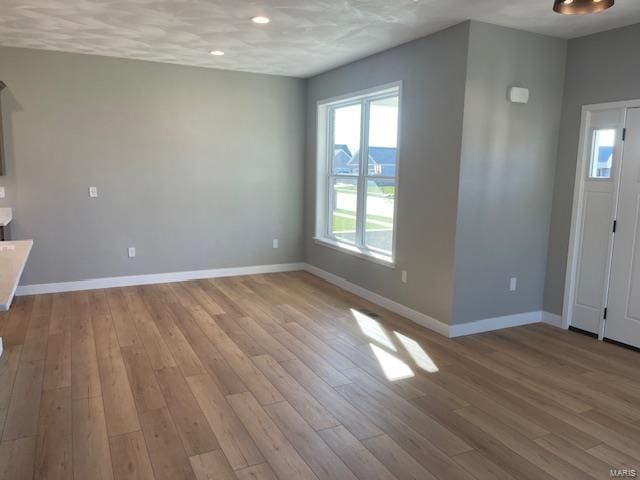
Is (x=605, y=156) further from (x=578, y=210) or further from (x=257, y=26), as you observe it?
(x=257, y=26)

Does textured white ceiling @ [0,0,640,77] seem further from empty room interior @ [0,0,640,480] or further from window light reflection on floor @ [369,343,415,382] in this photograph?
window light reflection on floor @ [369,343,415,382]

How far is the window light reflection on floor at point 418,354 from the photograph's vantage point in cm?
348

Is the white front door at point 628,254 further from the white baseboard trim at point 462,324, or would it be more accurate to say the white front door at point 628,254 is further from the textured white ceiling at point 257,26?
the textured white ceiling at point 257,26

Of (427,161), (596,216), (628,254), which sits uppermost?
(427,161)

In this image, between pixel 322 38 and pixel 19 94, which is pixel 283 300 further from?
pixel 19 94

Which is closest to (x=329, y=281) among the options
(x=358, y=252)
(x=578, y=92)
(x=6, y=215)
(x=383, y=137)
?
(x=358, y=252)

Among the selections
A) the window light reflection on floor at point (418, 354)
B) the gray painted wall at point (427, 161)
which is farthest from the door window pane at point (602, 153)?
the window light reflection on floor at point (418, 354)

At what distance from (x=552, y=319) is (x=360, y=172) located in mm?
2576

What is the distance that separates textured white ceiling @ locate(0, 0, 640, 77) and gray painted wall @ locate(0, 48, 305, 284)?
1.68ft

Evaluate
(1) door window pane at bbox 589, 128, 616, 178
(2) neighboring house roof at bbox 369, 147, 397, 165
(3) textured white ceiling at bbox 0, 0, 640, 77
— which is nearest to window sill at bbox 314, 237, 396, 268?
(2) neighboring house roof at bbox 369, 147, 397, 165

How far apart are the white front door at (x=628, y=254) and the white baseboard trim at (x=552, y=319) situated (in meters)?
0.45

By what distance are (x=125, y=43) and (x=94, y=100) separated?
38.7 inches

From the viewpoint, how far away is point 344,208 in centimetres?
596

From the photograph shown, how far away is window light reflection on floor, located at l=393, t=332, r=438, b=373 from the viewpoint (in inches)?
137
